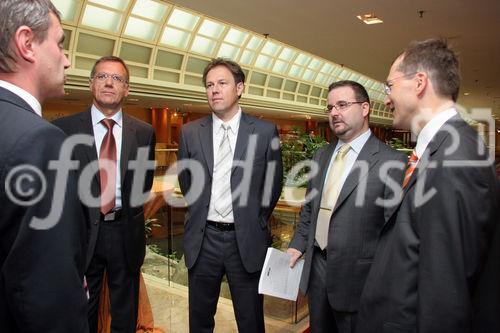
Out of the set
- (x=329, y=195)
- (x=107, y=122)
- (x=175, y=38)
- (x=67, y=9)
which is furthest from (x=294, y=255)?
(x=175, y=38)

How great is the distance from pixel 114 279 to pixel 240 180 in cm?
97

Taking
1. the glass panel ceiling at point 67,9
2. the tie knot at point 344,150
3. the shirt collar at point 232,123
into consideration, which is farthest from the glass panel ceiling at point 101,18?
the tie knot at point 344,150

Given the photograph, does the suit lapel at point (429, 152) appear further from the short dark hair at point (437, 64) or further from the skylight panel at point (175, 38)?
the skylight panel at point (175, 38)

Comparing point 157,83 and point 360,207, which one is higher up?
point 157,83

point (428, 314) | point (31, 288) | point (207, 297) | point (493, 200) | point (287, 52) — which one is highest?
point (287, 52)

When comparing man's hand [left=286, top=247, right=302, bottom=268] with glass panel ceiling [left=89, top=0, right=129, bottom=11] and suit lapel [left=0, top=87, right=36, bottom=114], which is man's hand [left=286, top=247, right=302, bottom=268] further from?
glass panel ceiling [left=89, top=0, right=129, bottom=11]

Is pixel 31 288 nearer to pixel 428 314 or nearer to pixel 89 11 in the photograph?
pixel 428 314

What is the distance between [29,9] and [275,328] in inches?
109

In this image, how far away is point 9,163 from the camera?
→ 0.93 meters

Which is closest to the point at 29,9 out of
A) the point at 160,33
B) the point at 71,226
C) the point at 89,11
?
the point at 71,226

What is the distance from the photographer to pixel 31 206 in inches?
38.0

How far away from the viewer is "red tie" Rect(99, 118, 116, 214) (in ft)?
7.43

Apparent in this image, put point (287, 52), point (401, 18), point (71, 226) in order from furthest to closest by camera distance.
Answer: point (287, 52) → point (401, 18) → point (71, 226)

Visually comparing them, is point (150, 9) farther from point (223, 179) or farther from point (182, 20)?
point (223, 179)
